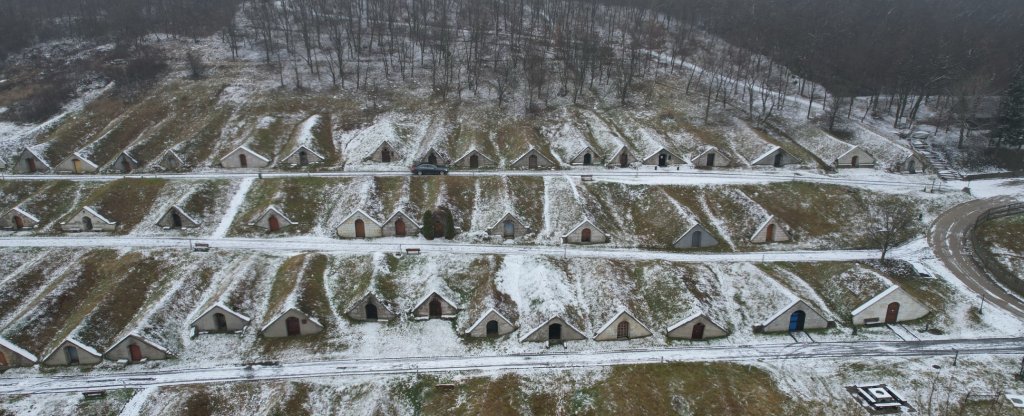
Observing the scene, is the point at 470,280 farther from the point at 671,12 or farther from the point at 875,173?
the point at 671,12

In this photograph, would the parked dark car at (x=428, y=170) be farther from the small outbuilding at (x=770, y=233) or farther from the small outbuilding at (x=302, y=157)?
the small outbuilding at (x=770, y=233)

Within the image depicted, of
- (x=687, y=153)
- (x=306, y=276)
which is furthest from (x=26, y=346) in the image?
(x=687, y=153)

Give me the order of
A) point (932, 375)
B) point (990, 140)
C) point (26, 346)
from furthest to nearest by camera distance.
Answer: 1. point (990, 140)
2. point (26, 346)
3. point (932, 375)

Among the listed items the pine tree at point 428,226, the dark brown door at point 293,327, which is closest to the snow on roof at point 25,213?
the dark brown door at point 293,327

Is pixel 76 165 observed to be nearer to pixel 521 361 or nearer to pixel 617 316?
pixel 521 361

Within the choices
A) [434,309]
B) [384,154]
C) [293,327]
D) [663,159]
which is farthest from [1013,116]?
[293,327]

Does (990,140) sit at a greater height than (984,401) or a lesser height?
greater

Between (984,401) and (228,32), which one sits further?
(228,32)
